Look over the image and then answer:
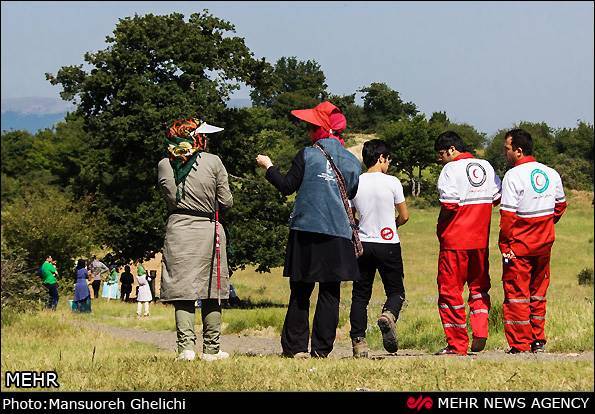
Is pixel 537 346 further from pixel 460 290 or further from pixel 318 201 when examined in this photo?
pixel 318 201

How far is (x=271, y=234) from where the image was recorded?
152 ft

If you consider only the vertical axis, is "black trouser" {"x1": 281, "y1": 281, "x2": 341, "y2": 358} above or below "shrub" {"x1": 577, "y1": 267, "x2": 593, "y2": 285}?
above

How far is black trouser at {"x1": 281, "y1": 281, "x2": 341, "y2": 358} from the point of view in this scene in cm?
962

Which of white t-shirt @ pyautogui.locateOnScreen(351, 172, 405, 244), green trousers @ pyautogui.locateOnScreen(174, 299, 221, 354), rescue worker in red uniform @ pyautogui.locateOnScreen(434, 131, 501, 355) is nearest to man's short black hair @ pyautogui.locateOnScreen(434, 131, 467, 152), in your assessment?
rescue worker in red uniform @ pyautogui.locateOnScreen(434, 131, 501, 355)

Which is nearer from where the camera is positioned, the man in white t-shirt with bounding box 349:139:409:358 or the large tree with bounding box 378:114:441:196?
the man in white t-shirt with bounding box 349:139:409:358

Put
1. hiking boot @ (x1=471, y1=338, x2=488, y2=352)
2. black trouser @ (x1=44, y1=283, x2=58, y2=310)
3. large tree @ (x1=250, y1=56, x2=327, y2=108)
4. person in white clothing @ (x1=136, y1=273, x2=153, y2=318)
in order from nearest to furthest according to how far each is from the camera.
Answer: hiking boot @ (x1=471, y1=338, x2=488, y2=352)
black trouser @ (x1=44, y1=283, x2=58, y2=310)
person in white clothing @ (x1=136, y1=273, x2=153, y2=318)
large tree @ (x1=250, y1=56, x2=327, y2=108)

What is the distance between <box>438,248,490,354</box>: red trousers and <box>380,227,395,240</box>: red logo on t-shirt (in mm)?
555

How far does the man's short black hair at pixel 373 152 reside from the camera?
34.5ft

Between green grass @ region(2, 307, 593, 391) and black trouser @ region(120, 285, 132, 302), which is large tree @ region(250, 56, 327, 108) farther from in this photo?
green grass @ region(2, 307, 593, 391)

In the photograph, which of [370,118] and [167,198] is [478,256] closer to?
[167,198]

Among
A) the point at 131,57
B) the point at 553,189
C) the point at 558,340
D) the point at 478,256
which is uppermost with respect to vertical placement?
the point at 131,57

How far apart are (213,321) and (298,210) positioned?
1319 millimetres

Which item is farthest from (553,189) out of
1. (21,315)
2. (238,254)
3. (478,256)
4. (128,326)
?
(238,254)

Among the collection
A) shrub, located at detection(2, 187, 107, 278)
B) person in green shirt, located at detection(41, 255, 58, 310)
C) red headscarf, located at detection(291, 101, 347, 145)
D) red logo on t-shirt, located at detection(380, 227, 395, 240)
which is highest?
red headscarf, located at detection(291, 101, 347, 145)
